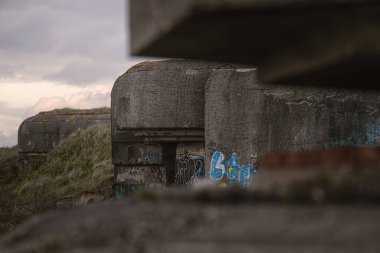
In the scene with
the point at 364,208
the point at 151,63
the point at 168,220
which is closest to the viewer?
the point at 364,208

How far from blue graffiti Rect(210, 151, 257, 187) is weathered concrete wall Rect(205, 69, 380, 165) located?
0.07 meters

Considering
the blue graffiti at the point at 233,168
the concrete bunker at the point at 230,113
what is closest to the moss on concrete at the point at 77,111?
the concrete bunker at the point at 230,113

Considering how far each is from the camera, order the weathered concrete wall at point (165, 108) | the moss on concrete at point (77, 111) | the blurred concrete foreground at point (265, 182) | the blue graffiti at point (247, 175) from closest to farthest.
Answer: the blurred concrete foreground at point (265, 182), the blue graffiti at point (247, 175), the weathered concrete wall at point (165, 108), the moss on concrete at point (77, 111)

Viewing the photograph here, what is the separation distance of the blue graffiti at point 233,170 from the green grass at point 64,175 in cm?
461

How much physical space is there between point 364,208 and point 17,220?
25.6 ft

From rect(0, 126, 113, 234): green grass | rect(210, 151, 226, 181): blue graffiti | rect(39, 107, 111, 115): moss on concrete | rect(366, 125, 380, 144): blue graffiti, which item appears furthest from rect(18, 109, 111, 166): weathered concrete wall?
rect(366, 125, 380, 144): blue graffiti

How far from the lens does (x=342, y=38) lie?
217 cm

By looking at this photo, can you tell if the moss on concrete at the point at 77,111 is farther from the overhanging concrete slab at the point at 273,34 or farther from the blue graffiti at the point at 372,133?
the overhanging concrete slab at the point at 273,34

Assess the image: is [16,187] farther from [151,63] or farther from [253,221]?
[253,221]

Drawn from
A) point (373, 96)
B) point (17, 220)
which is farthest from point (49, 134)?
point (373, 96)

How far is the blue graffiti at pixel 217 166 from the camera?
20.6 ft

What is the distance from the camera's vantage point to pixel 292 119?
5.88 meters

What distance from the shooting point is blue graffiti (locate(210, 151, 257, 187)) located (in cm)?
604

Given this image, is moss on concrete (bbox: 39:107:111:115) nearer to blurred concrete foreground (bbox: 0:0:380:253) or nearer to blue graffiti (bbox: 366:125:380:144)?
blue graffiti (bbox: 366:125:380:144)
